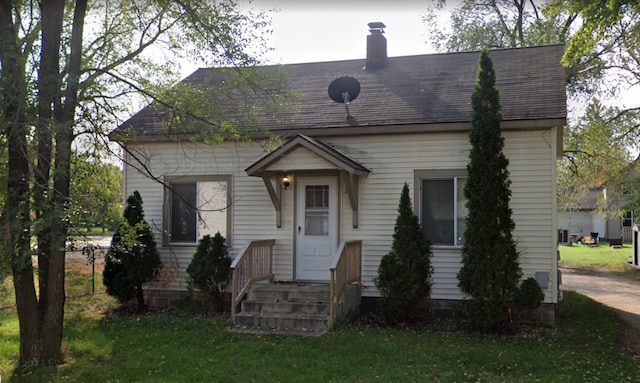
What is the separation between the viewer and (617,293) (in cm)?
1580

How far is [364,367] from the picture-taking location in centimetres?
717

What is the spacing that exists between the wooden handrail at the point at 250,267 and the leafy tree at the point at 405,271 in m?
2.32

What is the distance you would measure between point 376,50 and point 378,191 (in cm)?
444

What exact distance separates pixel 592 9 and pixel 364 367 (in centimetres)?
560

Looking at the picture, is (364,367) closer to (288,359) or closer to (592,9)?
(288,359)

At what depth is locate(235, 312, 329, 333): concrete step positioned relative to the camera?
929 cm

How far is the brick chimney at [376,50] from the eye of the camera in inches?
535

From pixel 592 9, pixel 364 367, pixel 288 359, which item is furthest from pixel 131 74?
pixel 592 9

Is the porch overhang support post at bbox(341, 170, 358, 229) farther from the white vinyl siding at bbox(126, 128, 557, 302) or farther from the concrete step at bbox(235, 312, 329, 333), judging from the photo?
the concrete step at bbox(235, 312, 329, 333)

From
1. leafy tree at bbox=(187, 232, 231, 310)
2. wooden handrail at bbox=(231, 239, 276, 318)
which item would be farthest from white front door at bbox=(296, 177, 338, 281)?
Answer: leafy tree at bbox=(187, 232, 231, 310)

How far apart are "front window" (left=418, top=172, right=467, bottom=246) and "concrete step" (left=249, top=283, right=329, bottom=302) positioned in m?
2.28

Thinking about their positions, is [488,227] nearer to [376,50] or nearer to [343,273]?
[343,273]

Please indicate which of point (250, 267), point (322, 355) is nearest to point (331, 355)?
point (322, 355)

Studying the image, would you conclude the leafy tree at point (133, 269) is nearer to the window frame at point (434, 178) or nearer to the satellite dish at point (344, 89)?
the satellite dish at point (344, 89)
